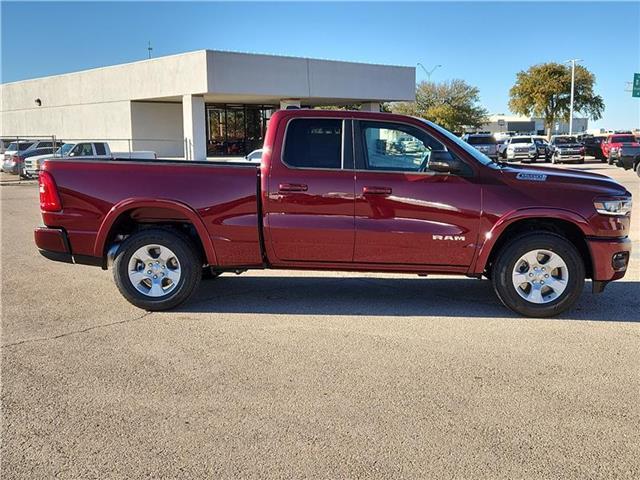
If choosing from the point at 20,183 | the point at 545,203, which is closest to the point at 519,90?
the point at 20,183

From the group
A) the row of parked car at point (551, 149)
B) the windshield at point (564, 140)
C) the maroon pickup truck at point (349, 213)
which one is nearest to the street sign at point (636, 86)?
the row of parked car at point (551, 149)

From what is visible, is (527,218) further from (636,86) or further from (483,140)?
(483,140)

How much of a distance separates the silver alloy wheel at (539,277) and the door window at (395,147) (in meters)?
1.36

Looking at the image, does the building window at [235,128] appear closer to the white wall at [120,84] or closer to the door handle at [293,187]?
the white wall at [120,84]

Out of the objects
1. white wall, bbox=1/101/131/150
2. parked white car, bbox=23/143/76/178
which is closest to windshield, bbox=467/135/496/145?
parked white car, bbox=23/143/76/178

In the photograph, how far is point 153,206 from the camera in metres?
6.01

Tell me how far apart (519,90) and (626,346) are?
58868mm

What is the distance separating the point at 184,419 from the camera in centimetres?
382

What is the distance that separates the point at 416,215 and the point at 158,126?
39.4m

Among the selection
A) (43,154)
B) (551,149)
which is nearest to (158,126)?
(43,154)

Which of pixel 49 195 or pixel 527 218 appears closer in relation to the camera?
pixel 527 218

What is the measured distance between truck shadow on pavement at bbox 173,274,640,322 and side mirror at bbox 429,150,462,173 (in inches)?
57.8

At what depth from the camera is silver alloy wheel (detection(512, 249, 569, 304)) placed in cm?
592

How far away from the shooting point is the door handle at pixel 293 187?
5945mm
